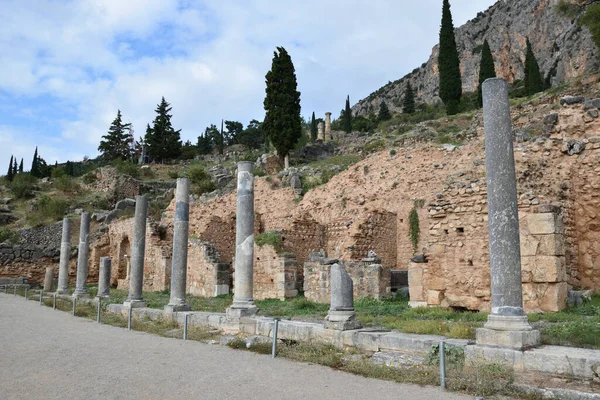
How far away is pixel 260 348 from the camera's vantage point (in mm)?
9477

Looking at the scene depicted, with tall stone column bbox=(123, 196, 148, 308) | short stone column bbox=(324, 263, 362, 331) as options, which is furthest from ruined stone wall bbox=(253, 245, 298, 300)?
short stone column bbox=(324, 263, 362, 331)

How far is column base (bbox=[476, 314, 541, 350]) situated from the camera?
264 inches

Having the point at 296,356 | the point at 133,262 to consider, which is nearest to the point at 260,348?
the point at 296,356

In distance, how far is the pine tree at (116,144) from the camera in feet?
241

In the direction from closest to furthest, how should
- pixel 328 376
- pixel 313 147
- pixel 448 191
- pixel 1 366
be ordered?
pixel 328 376 < pixel 1 366 < pixel 448 191 < pixel 313 147

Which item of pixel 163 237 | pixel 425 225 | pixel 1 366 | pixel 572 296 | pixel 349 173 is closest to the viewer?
pixel 1 366

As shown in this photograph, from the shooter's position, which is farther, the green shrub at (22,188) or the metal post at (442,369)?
the green shrub at (22,188)

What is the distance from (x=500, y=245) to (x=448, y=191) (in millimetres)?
5607

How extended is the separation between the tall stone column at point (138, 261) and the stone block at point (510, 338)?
40.1 feet

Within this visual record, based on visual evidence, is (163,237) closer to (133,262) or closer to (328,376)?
(133,262)

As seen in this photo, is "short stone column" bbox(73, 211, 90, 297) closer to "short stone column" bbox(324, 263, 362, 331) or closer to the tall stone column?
the tall stone column

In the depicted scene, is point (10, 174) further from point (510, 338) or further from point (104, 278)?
point (510, 338)

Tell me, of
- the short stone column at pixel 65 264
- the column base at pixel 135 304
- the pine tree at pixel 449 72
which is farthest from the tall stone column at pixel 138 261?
the pine tree at pixel 449 72

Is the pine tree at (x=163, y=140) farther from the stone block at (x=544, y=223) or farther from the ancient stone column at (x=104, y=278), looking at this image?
the stone block at (x=544, y=223)
